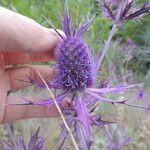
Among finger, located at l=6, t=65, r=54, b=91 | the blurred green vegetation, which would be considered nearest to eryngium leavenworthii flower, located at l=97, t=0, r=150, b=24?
the blurred green vegetation

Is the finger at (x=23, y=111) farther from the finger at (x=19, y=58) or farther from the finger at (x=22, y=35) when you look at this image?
the finger at (x=22, y=35)

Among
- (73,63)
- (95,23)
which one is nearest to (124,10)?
(73,63)

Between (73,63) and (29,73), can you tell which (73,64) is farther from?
(29,73)

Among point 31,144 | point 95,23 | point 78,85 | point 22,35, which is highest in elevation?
point 95,23

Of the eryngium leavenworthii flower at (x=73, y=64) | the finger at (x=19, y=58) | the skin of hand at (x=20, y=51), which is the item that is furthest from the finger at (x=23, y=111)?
the eryngium leavenworthii flower at (x=73, y=64)

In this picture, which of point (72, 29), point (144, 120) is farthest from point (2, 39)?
point (144, 120)

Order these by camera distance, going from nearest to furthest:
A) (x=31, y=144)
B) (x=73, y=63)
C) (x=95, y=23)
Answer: (x=73, y=63)
(x=31, y=144)
(x=95, y=23)

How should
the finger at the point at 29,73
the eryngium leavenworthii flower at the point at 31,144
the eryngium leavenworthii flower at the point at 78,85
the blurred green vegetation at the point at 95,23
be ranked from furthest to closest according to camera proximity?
the blurred green vegetation at the point at 95,23
the finger at the point at 29,73
the eryngium leavenworthii flower at the point at 31,144
the eryngium leavenworthii flower at the point at 78,85
